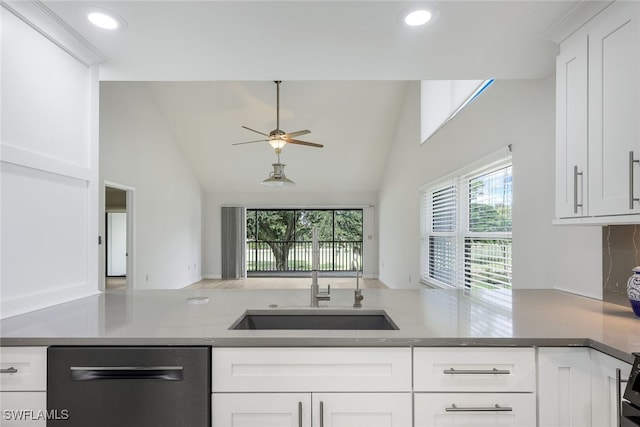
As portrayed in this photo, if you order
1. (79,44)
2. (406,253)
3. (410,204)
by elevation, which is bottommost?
(406,253)

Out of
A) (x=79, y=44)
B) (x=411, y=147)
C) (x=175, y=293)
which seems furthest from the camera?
(x=411, y=147)

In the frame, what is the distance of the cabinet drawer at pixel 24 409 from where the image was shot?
46.9 inches

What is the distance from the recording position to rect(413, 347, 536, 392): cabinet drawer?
3.95 feet

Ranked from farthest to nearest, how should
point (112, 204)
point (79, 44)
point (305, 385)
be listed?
point (112, 204), point (79, 44), point (305, 385)

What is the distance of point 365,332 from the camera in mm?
1276

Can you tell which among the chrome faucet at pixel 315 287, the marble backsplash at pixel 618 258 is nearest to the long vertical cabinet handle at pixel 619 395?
the marble backsplash at pixel 618 258

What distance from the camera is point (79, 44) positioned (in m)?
1.77

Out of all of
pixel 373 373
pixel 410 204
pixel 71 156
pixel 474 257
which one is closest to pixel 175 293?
pixel 71 156

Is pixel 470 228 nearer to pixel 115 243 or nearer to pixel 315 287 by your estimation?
pixel 315 287

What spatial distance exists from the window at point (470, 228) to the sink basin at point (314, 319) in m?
1.63

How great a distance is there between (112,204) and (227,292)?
754 centimetres

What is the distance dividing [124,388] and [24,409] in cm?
37

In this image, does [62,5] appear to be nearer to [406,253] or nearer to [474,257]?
[474,257]

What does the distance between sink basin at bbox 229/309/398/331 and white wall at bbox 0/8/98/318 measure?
992mm
